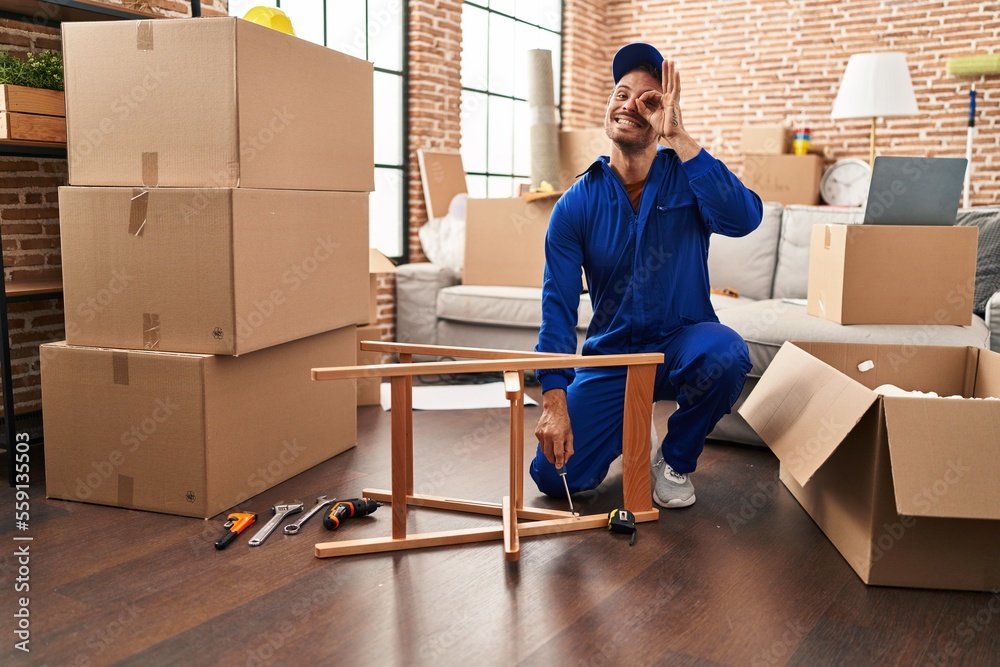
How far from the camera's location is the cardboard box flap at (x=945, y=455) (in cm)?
165

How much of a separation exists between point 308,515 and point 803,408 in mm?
1276

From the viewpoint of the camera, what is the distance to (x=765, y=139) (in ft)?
19.5

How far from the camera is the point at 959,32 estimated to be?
18.5 feet

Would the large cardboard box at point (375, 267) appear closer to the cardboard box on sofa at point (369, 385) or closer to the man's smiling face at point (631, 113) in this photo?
the cardboard box on sofa at point (369, 385)

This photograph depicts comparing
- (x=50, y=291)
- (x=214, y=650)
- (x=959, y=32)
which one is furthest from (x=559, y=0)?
(x=214, y=650)

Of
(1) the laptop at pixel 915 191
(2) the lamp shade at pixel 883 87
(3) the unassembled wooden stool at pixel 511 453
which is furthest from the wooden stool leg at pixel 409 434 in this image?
(2) the lamp shade at pixel 883 87

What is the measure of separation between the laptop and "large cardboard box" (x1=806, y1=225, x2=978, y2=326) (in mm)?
53

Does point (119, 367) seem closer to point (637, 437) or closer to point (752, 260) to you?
point (637, 437)

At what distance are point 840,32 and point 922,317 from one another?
4.01 meters

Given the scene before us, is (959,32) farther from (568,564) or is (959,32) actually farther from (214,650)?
(214,650)

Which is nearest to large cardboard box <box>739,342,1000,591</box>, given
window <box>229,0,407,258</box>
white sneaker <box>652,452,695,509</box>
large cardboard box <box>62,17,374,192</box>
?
white sneaker <box>652,452,695,509</box>

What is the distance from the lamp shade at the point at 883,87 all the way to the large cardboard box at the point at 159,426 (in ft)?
14.4

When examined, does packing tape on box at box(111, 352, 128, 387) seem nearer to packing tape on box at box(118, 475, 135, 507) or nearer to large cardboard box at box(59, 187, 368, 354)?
large cardboard box at box(59, 187, 368, 354)

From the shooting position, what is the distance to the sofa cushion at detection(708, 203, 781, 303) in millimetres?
3799
